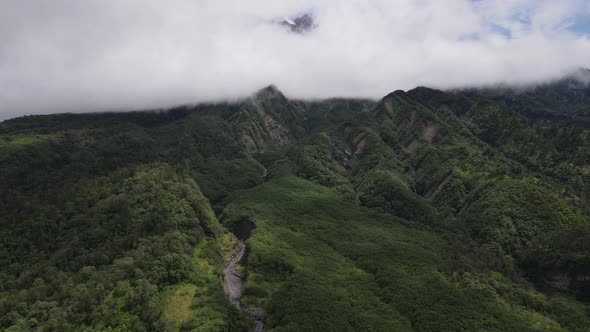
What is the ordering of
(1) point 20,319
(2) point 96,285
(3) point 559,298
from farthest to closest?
1. (3) point 559,298
2. (2) point 96,285
3. (1) point 20,319

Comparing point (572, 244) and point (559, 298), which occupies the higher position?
point (572, 244)

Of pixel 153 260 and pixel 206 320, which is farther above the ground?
pixel 153 260

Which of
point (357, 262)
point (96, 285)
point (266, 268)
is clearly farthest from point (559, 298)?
point (96, 285)

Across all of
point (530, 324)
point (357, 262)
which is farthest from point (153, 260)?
point (530, 324)

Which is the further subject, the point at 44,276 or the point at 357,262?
the point at 357,262

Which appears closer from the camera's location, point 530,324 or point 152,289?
point 530,324

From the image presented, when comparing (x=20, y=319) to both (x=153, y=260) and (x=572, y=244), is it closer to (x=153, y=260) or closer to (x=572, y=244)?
(x=153, y=260)

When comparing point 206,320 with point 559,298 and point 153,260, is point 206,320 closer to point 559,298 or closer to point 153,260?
point 153,260

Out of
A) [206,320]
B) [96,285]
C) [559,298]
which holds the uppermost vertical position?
[96,285]

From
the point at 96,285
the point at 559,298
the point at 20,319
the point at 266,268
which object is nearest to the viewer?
the point at 20,319
